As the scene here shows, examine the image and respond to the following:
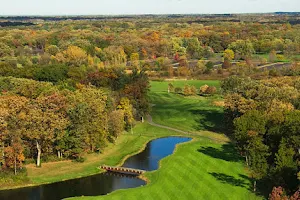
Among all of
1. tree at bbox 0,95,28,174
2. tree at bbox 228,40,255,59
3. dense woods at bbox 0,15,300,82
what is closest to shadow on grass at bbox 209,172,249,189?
tree at bbox 0,95,28,174

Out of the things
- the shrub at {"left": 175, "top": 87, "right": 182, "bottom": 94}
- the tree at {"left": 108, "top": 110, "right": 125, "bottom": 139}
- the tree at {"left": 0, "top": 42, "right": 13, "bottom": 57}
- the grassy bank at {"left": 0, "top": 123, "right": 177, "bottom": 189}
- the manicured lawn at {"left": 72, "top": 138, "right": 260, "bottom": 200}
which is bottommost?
the grassy bank at {"left": 0, "top": 123, "right": 177, "bottom": 189}

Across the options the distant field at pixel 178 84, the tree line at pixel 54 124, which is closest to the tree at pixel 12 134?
the tree line at pixel 54 124

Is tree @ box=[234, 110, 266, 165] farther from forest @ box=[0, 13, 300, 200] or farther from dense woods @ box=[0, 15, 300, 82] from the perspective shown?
dense woods @ box=[0, 15, 300, 82]

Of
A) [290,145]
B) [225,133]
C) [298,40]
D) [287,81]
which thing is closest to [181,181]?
[290,145]

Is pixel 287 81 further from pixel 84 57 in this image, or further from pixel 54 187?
pixel 84 57

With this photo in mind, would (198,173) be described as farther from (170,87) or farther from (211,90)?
(170,87)

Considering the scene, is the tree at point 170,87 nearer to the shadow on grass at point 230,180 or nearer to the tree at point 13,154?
the shadow on grass at point 230,180
